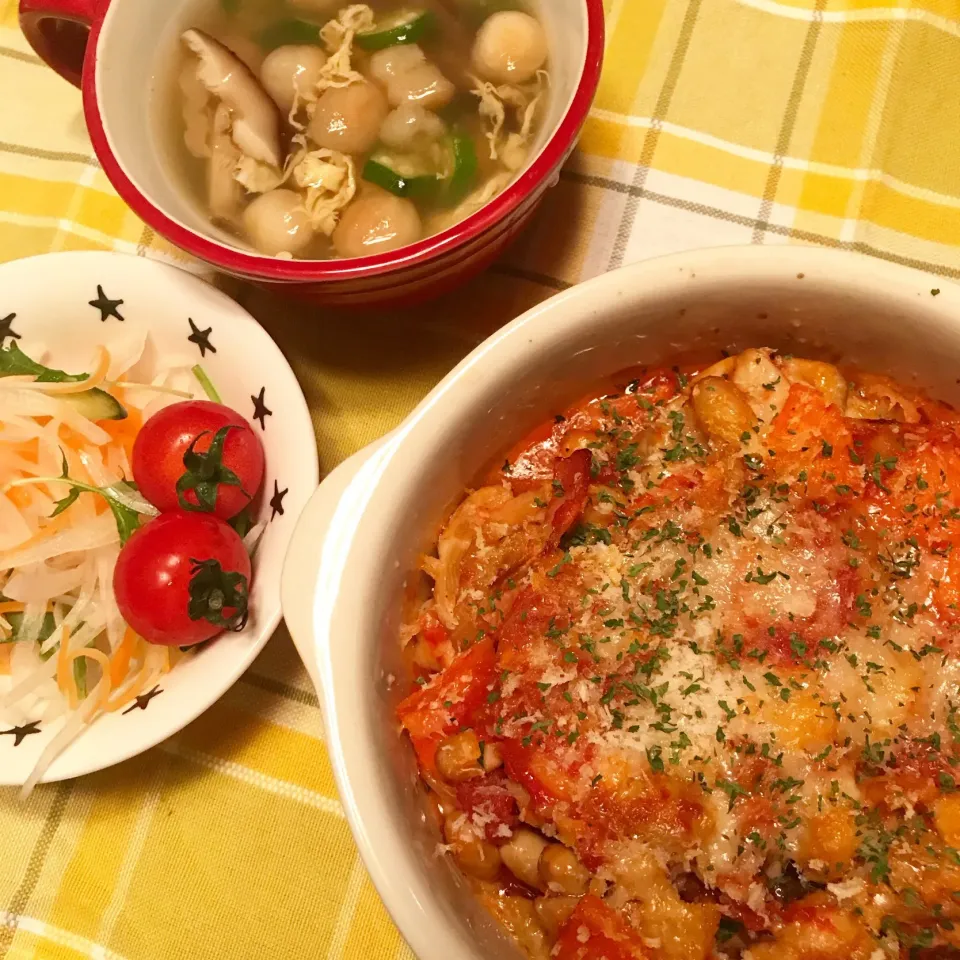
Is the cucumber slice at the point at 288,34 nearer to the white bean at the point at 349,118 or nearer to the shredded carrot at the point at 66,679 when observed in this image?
the white bean at the point at 349,118

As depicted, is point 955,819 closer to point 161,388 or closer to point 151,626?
point 151,626

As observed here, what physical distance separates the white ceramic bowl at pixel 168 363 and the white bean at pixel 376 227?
0.59 ft

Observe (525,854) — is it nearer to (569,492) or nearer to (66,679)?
(569,492)

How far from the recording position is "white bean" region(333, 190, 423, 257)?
1.24 meters

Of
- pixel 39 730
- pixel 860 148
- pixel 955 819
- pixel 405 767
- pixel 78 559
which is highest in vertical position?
pixel 860 148

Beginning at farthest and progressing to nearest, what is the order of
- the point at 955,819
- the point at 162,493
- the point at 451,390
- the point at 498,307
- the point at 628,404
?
the point at 498,307 → the point at 162,493 → the point at 628,404 → the point at 451,390 → the point at 955,819

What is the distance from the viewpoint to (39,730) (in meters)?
1.15

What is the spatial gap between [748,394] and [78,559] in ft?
3.12

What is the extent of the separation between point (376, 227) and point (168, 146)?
1.13 ft

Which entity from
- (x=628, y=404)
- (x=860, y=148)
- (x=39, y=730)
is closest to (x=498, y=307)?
(x=628, y=404)

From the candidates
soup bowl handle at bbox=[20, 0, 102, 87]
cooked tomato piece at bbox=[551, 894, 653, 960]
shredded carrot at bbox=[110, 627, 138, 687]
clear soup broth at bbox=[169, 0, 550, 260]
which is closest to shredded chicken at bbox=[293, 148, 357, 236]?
clear soup broth at bbox=[169, 0, 550, 260]

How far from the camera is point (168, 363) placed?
4.32 ft

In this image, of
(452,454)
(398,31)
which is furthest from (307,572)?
(398,31)

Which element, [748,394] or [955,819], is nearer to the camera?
[955,819]
